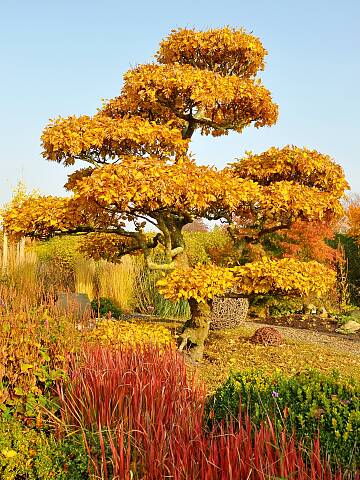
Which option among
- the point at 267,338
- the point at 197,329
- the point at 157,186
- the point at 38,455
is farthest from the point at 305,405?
the point at 267,338

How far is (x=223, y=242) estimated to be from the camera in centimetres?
1512

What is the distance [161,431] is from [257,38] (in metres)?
A: 6.40

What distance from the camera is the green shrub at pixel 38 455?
11.1 feet

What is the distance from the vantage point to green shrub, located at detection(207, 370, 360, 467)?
127 inches

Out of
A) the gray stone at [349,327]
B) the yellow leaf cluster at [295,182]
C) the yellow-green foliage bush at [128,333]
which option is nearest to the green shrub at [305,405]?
the yellow-green foliage bush at [128,333]

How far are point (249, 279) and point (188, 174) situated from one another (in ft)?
5.35

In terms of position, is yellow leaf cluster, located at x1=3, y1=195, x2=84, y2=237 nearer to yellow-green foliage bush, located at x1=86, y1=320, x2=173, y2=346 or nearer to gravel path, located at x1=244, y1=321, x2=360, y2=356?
yellow-green foliage bush, located at x1=86, y1=320, x2=173, y2=346

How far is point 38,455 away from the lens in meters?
3.61

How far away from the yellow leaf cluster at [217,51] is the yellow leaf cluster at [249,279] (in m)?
2.94

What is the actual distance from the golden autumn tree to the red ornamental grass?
2.29 meters

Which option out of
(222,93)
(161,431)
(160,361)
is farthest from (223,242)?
(161,431)

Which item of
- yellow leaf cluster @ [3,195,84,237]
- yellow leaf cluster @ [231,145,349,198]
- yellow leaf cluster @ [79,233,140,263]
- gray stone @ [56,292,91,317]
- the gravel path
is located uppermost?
yellow leaf cluster @ [231,145,349,198]

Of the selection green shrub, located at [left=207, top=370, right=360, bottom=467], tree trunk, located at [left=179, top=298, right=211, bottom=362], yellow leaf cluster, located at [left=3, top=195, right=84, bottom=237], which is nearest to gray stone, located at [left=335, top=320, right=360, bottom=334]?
tree trunk, located at [left=179, top=298, right=211, bottom=362]

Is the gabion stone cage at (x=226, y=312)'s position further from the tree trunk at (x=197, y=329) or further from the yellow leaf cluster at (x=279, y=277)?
the yellow leaf cluster at (x=279, y=277)
